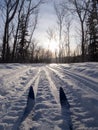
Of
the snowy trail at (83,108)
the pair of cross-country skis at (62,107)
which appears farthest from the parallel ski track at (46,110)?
the snowy trail at (83,108)

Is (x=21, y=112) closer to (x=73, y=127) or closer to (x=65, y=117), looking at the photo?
(x=65, y=117)

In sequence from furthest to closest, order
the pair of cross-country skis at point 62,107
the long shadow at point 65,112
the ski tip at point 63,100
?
the ski tip at point 63,100 < the pair of cross-country skis at point 62,107 < the long shadow at point 65,112

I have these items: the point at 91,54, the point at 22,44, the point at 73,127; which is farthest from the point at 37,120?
the point at 22,44

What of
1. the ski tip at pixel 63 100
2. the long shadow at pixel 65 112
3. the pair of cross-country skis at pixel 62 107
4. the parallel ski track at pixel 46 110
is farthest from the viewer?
the ski tip at pixel 63 100

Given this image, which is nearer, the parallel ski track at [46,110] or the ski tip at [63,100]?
the parallel ski track at [46,110]

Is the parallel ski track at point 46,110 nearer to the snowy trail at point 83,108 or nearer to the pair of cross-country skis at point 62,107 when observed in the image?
the pair of cross-country skis at point 62,107

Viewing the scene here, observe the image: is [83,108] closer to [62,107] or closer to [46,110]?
[62,107]

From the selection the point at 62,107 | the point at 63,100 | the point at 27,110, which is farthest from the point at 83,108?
the point at 27,110

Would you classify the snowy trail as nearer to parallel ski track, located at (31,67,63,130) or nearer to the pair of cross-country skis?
the pair of cross-country skis

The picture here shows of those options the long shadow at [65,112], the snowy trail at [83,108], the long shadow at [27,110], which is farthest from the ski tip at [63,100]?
the long shadow at [27,110]

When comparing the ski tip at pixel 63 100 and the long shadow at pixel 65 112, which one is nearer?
the long shadow at pixel 65 112

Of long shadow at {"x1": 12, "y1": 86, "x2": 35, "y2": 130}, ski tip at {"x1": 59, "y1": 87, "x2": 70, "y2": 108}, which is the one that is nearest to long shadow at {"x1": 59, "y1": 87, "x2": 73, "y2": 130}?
ski tip at {"x1": 59, "y1": 87, "x2": 70, "y2": 108}

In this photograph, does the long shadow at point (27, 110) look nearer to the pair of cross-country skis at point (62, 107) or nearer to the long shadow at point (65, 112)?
the pair of cross-country skis at point (62, 107)

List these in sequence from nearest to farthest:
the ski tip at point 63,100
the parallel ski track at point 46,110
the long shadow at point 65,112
Answer: the long shadow at point 65,112 → the parallel ski track at point 46,110 → the ski tip at point 63,100
